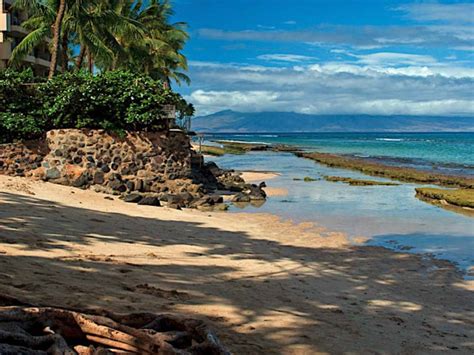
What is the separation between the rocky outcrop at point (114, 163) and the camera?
753 inches

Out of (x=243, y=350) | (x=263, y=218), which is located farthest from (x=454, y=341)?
(x=263, y=218)

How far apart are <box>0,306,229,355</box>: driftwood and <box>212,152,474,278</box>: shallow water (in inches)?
296

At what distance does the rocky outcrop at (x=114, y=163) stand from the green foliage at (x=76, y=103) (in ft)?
1.56

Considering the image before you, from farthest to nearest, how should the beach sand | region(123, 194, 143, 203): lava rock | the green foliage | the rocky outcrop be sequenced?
the green foliage
the rocky outcrop
region(123, 194, 143, 203): lava rock
the beach sand

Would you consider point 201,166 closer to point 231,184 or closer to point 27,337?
point 231,184

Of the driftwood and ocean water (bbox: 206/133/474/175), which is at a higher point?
ocean water (bbox: 206/133/474/175)

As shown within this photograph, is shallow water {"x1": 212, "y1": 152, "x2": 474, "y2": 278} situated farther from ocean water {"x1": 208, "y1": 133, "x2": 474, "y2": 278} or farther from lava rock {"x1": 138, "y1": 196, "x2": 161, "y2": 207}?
→ lava rock {"x1": 138, "y1": 196, "x2": 161, "y2": 207}

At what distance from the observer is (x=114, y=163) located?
783 inches

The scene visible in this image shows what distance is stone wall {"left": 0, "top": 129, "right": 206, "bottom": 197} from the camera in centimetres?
1916

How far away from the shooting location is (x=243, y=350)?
17.6 ft

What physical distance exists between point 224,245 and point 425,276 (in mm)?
3968

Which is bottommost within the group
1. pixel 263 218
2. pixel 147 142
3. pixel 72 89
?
pixel 263 218

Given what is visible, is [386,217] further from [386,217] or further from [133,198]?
[133,198]

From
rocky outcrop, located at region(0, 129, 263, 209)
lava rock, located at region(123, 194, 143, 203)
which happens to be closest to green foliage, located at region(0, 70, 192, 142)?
rocky outcrop, located at region(0, 129, 263, 209)
